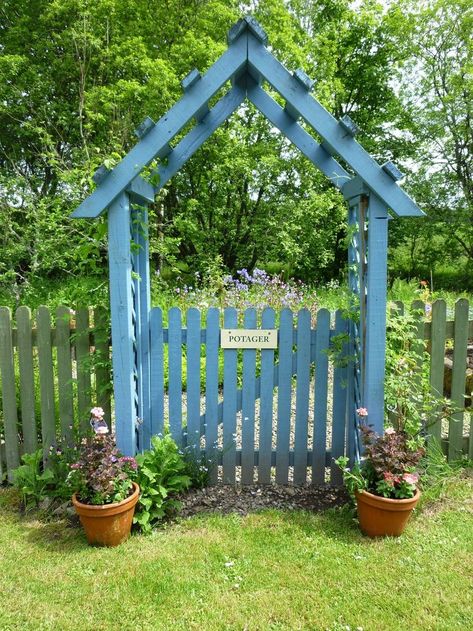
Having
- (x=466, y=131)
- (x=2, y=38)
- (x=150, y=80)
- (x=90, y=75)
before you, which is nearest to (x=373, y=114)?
(x=466, y=131)

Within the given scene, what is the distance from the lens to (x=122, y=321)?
2.91m

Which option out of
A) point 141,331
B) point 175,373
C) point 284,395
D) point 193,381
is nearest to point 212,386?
point 193,381

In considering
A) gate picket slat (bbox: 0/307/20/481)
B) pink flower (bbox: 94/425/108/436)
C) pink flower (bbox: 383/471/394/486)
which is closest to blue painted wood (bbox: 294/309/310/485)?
pink flower (bbox: 383/471/394/486)

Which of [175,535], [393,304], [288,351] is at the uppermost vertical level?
[393,304]

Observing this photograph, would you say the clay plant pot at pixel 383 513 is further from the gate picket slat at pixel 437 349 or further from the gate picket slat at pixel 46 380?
the gate picket slat at pixel 46 380

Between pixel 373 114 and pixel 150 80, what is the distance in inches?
362

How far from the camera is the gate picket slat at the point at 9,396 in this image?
333 cm

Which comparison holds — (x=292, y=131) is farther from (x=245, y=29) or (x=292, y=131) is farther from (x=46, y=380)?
(x=46, y=380)

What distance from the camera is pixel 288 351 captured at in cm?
332

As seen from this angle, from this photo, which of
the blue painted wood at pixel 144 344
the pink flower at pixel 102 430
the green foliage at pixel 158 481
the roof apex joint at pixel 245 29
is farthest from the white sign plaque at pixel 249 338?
the roof apex joint at pixel 245 29

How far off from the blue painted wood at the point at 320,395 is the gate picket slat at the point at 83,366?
1.81 m

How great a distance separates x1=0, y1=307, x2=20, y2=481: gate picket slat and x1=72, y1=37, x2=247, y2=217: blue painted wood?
130 centimetres

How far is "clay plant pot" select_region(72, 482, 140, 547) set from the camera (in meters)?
2.64

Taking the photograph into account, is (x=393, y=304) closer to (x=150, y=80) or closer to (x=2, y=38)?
(x=150, y=80)
